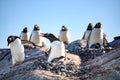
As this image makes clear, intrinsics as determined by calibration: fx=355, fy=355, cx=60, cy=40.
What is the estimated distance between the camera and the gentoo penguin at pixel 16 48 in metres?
23.1

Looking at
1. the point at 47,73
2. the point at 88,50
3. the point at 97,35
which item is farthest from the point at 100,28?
the point at 47,73

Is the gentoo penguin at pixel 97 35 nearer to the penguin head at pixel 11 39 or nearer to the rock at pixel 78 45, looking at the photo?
the rock at pixel 78 45

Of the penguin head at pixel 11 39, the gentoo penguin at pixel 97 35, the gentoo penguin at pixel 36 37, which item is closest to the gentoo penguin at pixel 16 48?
the penguin head at pixel 11 39

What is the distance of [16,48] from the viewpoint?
Result: 76.3 feet

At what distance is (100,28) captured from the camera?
2878 cm

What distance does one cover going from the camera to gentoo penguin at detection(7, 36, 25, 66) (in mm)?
23084

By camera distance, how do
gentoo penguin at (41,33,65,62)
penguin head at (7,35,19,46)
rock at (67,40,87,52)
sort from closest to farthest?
gentoo penguin at (41,33,65,62), penguin head at (7,35,19,46), rock at (67,40,87,52)

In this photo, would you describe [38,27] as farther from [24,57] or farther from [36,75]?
[36,75]

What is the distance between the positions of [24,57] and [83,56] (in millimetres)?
4313

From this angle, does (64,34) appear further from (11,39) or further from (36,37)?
(11,39)

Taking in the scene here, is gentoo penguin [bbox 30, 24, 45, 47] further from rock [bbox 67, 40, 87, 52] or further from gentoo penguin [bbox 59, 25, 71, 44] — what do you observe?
rock [bbox 67, 40, 87, 52]

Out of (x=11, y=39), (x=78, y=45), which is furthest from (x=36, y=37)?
(x=11, y=39)

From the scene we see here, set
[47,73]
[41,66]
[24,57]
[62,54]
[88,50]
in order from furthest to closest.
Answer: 1. [88,50]
2. [24,57]
3. [62,54]
4. [41,66]
5. [47,73]

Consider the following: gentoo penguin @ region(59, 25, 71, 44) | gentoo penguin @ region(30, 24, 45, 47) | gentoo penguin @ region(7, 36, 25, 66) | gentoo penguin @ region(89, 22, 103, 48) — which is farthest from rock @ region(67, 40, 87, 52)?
gentoo penguin @ region(7, 36, 25, 66)
